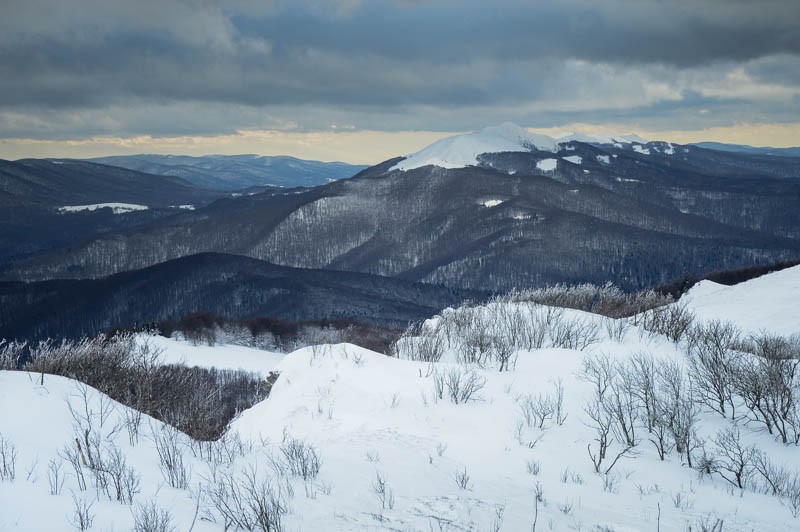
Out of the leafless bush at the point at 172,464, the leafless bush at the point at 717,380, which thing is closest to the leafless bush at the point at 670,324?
the leafless bush at the point at 717,380

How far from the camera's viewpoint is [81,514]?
11.1 metres

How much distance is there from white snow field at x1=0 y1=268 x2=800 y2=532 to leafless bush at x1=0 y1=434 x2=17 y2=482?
0.52ft

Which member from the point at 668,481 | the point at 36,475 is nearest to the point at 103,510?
the point at 36,475

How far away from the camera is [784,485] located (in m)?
17.4

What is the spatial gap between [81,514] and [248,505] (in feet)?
11.0

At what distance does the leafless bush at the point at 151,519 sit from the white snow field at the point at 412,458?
0.65ft

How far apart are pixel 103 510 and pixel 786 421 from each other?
23900mm

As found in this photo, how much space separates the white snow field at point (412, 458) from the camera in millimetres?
13109

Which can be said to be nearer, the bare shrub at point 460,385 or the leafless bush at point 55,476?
the leafless bush at point 55,476

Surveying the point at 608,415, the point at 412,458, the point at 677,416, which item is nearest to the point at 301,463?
the point at 412,458

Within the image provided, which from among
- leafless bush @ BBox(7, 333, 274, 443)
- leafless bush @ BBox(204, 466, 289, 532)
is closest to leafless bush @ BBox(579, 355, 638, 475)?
leafless bush @ BBox(204, 466, 289, 532)

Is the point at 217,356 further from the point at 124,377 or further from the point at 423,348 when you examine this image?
the point at 423,348

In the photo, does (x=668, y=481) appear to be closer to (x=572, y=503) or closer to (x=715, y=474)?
(x=715, y=474)

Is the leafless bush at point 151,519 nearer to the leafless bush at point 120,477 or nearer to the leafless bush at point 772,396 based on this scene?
the leafless bush at point 120,477
